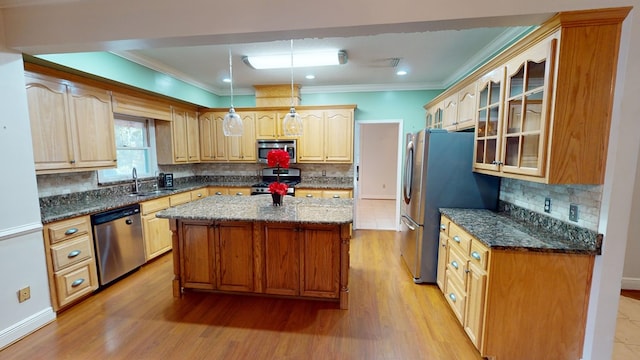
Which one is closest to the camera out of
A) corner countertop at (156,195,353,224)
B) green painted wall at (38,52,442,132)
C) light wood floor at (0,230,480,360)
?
light wood floor at (0,230,480,360)

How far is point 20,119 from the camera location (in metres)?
2.11

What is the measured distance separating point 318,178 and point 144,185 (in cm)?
279

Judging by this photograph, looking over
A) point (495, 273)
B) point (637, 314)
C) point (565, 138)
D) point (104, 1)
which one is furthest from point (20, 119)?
point (637, 314)

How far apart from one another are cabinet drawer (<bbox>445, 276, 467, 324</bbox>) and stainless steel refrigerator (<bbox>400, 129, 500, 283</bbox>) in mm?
434

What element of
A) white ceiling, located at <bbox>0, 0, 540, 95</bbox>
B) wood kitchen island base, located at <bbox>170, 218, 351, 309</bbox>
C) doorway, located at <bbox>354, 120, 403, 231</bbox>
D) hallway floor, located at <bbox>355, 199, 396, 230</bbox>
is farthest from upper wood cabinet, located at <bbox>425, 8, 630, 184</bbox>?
doorway, located at <bbox>354, 120, 403, 231</bbox>

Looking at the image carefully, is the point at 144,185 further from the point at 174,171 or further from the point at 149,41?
the point at 149,41

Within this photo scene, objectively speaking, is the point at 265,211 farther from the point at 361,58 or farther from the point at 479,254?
the point at 361,58

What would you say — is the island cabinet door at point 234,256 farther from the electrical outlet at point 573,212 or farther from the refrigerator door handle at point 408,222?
the electrical outlet at point 573,212

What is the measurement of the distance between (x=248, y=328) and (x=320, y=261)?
2.66ft

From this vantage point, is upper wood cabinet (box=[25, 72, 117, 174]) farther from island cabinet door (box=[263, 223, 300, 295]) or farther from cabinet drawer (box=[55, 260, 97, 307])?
island cabinet door (box=[263, 223, 300, 295])

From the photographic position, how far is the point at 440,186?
2.73 metres

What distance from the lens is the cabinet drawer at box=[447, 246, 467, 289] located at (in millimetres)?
2137

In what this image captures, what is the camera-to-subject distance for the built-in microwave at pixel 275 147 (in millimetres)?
4688

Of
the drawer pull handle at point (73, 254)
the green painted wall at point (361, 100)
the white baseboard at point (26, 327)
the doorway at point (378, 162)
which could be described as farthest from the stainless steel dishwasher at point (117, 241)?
the doorway at point (378, 162)
